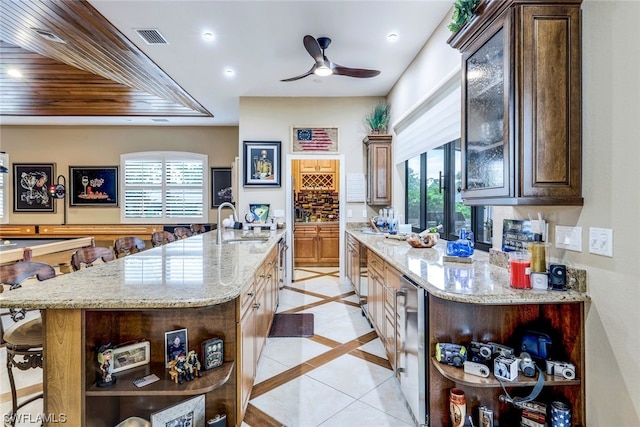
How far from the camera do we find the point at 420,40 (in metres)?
3.58

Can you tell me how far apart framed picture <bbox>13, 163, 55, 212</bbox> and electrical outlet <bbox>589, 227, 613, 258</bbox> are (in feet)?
29.5

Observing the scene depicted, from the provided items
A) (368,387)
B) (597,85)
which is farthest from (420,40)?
(368,387)

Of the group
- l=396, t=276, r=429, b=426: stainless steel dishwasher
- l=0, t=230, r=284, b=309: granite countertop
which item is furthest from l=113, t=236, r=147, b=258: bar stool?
l=396, t=276, r=429, b=426: stainless steel dishwasher

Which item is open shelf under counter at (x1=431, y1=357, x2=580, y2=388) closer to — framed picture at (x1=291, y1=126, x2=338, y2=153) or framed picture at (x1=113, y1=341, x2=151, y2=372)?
framed picture at (x1=113, y1=341, x2=151, y2=372)

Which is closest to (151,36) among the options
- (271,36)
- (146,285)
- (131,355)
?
(271,36)

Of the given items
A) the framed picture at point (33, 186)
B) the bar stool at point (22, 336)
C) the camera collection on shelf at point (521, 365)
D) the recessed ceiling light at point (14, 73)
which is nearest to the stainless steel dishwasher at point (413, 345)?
the camera collection on shelf at point (521, 365)

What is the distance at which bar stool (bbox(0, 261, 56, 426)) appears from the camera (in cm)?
180

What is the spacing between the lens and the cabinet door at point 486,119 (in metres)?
1.72

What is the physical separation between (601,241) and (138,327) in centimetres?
223

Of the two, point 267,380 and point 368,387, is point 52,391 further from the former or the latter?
point 368,387

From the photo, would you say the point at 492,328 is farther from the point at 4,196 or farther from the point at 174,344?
the point at 4,196

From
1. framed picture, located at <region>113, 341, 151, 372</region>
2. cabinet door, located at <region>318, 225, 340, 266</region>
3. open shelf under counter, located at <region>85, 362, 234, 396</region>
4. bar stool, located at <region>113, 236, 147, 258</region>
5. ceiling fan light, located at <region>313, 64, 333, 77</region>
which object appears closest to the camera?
open shelf under counter, located at <region>85, 362, 234, 396</region>

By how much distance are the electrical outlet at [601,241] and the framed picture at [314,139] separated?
428 centimetres

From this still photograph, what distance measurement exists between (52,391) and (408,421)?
186 centimetres
